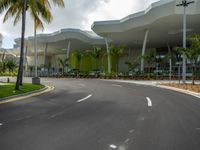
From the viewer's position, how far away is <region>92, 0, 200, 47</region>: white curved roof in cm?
3123

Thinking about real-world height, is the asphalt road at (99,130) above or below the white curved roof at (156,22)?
below

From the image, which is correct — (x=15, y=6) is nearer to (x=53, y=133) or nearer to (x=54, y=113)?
(x=54, y=113)

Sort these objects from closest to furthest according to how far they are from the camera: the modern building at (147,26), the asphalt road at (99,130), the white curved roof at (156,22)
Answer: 1. the asphalt road at (99,130)
2. the white curved roof at (156,22)
3. the modern building at (147,26)

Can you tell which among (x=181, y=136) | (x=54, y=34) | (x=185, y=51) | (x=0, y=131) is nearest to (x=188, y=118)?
(x=181, y=136)

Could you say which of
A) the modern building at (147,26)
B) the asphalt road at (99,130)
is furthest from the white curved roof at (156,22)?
the asphalt road at (99,130)

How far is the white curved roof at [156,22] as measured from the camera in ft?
102

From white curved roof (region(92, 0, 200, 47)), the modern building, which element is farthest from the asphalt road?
the modern building

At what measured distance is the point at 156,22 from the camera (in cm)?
3650

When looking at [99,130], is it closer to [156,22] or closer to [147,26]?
[156,22]

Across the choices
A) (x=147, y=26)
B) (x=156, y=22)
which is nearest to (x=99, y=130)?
(x=156, y=22)

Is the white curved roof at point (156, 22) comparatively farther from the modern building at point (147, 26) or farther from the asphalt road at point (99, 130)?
the asphalt road at point (99, 130)

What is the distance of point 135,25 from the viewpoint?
129ft

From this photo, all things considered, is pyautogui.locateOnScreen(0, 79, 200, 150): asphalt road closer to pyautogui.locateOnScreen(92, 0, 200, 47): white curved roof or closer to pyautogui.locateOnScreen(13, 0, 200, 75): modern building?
pyautogui.locateOnScreen(92, 0, 200, 47): white curved roof

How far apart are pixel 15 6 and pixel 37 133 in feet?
56.3
